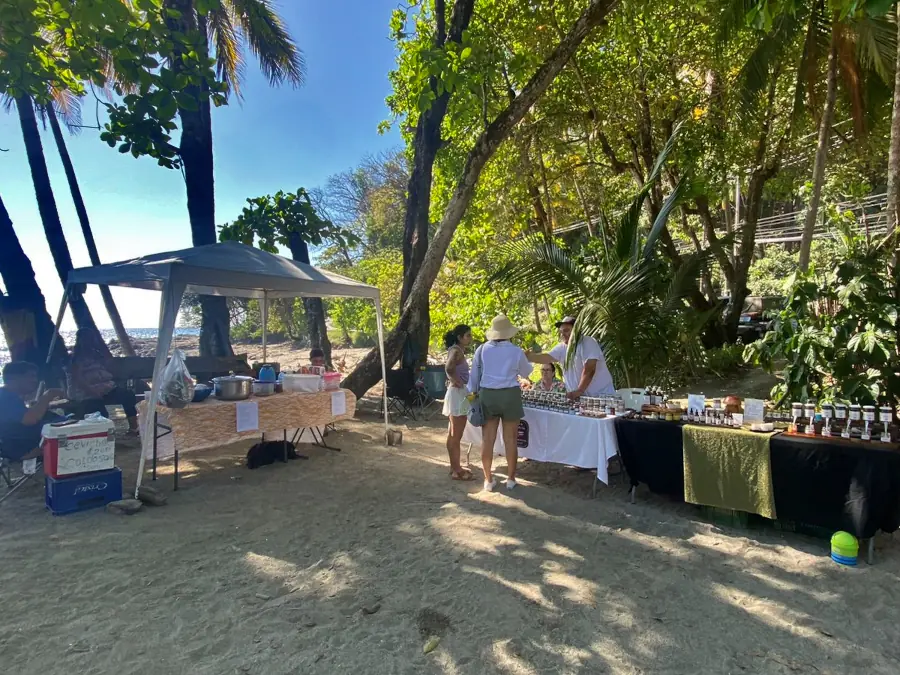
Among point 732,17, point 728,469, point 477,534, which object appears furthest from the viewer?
Result: point 732,17

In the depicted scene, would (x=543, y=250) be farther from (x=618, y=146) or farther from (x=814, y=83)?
(x=618, y=146)

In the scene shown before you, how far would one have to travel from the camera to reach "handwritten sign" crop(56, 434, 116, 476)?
406 centimetres

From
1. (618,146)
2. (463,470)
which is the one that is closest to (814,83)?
(618,146)

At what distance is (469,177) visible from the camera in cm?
820

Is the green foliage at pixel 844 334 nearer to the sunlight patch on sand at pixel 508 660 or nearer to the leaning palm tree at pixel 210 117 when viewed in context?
the sunlight patch on sand at pixel 508 660

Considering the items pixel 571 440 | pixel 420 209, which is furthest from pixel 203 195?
pixel 571 440

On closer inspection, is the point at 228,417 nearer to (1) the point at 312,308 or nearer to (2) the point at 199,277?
(2) the point at 199,277

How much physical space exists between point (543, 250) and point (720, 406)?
2845 mm

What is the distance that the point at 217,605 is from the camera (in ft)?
9.48

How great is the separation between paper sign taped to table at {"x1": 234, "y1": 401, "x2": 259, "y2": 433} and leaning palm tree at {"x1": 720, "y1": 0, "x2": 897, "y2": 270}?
5600 mm

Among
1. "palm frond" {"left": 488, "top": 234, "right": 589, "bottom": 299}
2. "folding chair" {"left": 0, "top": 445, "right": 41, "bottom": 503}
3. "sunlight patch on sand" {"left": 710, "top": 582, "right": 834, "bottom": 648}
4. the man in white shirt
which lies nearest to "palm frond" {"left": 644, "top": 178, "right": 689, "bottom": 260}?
"palm frond" {"left": 488, "top": 234, "right": 589, "bottom": 299}

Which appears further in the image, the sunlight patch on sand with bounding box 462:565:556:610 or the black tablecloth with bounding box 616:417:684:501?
the black tablecloth with bounding box 616:417:684:501

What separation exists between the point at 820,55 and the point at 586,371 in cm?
593

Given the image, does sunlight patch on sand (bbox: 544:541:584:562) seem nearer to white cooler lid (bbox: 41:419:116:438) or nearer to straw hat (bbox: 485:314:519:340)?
straw hat (bbox: 485:314:519:340)
